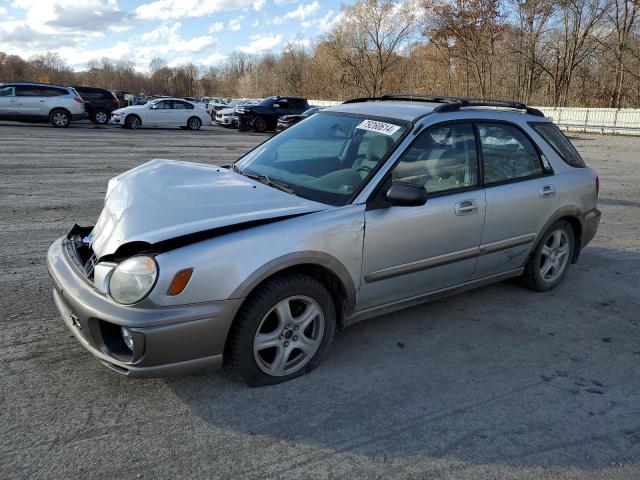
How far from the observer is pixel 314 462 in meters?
2.50

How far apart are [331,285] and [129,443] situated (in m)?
1.45

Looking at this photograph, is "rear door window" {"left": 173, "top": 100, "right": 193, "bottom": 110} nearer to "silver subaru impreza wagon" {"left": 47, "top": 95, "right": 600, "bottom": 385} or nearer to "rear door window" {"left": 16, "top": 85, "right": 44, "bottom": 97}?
"rear door window" {"left": 16, "top": 85, "right": 44, "bottom": 97}

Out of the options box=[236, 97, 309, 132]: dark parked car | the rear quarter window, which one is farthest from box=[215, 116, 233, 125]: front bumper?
the rear quarter window

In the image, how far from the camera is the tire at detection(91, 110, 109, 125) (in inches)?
978

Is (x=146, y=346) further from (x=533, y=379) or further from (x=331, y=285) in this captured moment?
(x=533, y=379)

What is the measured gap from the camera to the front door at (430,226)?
3406 mm

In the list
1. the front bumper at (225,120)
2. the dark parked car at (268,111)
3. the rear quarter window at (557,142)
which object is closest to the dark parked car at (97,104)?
the front bumper at (225,120)

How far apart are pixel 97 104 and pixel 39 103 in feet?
12.5

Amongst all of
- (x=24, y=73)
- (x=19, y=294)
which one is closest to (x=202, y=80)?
(x=24, y=73)

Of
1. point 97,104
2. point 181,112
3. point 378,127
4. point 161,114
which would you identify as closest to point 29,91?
point 97,104

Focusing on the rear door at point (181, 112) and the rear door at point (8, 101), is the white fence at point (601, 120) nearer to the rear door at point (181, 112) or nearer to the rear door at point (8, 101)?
the rear door at point (181, 112)

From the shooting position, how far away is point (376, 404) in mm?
2979

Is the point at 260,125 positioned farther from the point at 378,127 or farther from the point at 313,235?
the point at 313,235

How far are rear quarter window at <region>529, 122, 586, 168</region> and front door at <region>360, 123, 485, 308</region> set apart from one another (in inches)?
40.0
